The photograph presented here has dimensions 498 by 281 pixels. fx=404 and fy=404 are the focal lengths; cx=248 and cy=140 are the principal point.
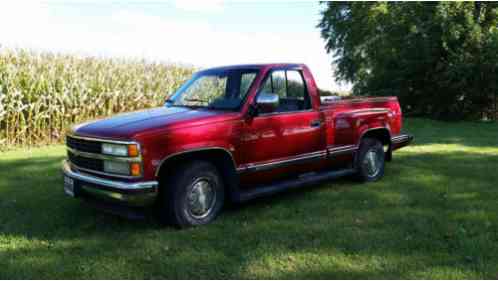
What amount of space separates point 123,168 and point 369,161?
3983 mm

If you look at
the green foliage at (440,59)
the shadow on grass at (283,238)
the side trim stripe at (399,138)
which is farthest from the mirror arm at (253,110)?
the green foliage at (440,59)

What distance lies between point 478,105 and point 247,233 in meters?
17.4

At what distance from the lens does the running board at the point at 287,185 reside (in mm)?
4770

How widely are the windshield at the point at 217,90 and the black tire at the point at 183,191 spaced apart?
849mm

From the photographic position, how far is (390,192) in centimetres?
579

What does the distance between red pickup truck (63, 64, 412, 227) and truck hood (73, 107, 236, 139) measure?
0.5 inches

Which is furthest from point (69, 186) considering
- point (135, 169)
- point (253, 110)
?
point (253, 110)

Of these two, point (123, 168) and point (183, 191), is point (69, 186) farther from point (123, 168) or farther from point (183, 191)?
point (183, 191)

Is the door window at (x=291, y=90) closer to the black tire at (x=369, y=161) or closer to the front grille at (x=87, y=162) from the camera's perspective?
the black tire at (x=369, y=161)

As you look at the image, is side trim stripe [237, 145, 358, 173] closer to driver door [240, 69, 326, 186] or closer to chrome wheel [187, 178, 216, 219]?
driver door [240, 69, 326, 186]

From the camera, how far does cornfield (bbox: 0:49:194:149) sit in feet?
29.2

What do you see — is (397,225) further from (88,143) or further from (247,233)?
(88,143)

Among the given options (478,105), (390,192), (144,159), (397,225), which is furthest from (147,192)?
(478,105)

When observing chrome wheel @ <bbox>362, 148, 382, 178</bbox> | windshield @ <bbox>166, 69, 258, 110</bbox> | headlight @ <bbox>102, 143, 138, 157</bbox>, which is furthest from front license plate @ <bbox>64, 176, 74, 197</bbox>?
chrome wheel @ <bbox>362, 148, 382, 178</bbox>
